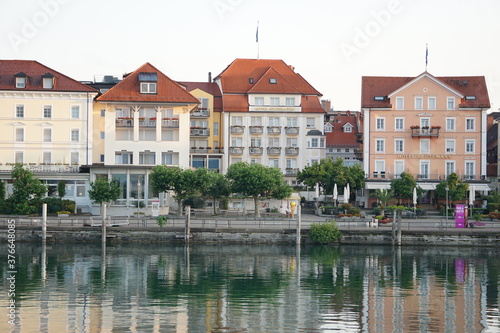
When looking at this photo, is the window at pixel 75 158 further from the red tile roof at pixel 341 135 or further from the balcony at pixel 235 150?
the red tile roof at pixel 341 135

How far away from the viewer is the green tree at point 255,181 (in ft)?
237

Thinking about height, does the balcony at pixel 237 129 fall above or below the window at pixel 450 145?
above

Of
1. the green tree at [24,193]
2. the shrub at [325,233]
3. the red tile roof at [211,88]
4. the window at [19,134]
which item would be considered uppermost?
the red tile roof at [211,88]

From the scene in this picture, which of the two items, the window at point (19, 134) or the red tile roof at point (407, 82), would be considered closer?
the window at point (19, 134)

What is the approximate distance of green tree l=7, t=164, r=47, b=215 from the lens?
68875mm

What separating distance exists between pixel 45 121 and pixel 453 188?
42132 mm

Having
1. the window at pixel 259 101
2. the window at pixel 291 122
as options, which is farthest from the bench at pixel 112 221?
the window at pixel 291 122

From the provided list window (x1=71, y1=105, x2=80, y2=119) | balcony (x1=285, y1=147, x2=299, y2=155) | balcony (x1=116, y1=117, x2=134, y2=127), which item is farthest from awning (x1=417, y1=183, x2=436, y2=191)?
window (x1=71, y1=105, x2=80, y2=119)

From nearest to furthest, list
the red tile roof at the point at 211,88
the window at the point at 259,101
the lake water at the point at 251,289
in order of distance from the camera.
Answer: the lake water at the point at 251,289, the window at the point at 259,101, the red tile roof at the point at 211,88

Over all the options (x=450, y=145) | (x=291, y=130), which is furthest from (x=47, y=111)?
(x=450, y=145)

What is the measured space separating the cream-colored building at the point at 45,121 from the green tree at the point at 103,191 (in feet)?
28.2

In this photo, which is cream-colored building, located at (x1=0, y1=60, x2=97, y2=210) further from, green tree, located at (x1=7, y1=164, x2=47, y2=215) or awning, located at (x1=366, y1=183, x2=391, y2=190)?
awning, located at (x1=366, y1=183, x2=391, y2=190)

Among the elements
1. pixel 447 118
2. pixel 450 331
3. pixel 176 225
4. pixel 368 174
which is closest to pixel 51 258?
pixel 176 225

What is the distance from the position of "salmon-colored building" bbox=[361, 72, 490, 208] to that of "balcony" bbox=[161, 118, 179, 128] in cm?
2136
